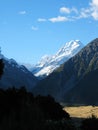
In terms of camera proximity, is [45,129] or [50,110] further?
[50,110]

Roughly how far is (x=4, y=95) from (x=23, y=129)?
36.9 m

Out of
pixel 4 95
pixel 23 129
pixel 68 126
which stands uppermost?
pixel 4 95

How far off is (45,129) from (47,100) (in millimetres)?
48975

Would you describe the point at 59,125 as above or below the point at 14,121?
above

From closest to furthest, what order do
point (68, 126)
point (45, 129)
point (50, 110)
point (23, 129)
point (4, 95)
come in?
1. point (23, 129)
2. point (45, 129)
3. point (68, 126)
4. point (4, 95)
5. point (50, 110)

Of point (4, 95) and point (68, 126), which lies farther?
point (4, 95)

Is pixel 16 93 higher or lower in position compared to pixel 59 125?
higher

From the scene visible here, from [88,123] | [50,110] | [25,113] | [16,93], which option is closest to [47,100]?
[50,110]

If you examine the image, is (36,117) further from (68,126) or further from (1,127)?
(68,126)

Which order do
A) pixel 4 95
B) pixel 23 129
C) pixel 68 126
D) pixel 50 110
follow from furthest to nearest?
pixel 50 110 < pixel 4 95 < pixel 68 126 < pixel 23 129

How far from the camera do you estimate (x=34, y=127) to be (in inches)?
1215

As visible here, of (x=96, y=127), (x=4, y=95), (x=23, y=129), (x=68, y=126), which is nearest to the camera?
(x=23, y=129)

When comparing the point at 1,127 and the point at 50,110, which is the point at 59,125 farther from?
the point at 50,110

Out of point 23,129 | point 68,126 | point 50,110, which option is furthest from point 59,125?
point 50,110
